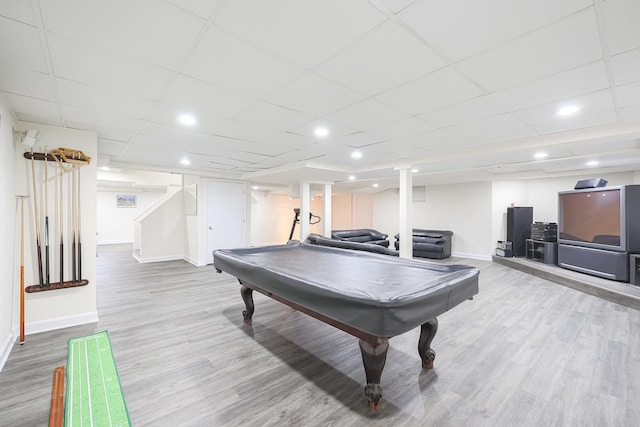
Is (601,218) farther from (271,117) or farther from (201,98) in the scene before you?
(201,98)

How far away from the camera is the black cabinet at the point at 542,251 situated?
5727mm

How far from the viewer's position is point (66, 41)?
1.53 meters

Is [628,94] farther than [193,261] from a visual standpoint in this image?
No

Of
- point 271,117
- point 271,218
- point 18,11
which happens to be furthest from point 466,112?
point 271,218

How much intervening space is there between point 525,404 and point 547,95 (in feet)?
7.65

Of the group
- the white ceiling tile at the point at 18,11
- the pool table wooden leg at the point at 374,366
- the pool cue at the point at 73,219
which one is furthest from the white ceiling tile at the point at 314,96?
the pool cue at the point at 73,219

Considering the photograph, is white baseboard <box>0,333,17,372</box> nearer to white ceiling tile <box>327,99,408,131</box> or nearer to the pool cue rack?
the pool cue rack

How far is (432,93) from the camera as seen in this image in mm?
2234

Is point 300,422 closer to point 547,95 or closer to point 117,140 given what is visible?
point 547,95

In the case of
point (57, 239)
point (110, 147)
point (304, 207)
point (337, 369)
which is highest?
point (110, 147)

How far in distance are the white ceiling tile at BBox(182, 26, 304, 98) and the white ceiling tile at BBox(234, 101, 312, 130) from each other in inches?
13.2

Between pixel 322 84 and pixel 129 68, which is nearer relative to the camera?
pixel 129 68

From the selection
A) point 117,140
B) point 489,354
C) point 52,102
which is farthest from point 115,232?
point 489,354

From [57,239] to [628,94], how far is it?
A: 5.63 meters
